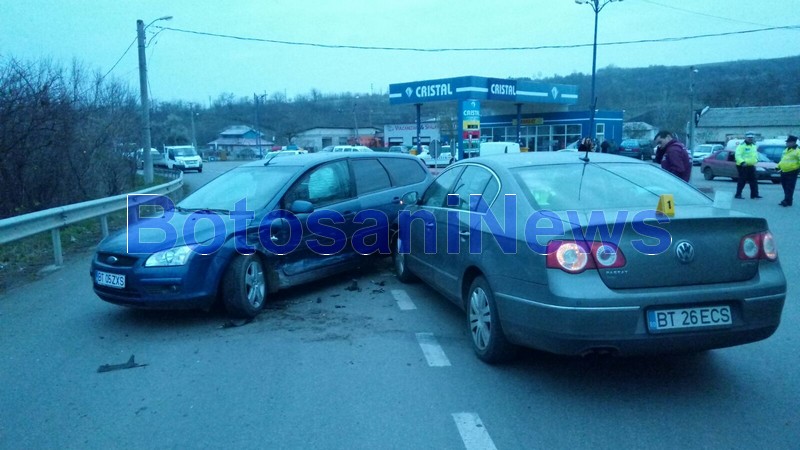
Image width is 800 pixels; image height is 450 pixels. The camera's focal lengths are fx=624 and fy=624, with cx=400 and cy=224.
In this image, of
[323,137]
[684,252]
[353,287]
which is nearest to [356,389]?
[684,252]

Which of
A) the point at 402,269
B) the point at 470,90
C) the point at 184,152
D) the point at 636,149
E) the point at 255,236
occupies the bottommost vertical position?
the point at 636,149

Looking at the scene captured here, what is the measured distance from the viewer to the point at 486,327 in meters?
4.72

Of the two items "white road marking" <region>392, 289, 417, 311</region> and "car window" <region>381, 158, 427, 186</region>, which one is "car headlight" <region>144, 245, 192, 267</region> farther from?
"car window" <region>381, 158, 427, 186</region>

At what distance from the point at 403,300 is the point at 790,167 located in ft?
42.4

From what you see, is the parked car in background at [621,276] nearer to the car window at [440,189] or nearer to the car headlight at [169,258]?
the car window at [440,189]

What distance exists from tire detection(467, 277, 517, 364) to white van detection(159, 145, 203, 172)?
141 feet

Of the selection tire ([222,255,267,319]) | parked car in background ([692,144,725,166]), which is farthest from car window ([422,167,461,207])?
parked car in background ([692,144,725,166])

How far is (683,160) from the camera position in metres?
9.50

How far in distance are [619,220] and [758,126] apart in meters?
75.1

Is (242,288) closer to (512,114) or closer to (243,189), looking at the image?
(243,189)

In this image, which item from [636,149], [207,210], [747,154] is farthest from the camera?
[636,149]

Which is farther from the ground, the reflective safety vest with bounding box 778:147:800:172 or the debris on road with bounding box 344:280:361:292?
→ the reflective safety vest with bounding box 778:147:800:172

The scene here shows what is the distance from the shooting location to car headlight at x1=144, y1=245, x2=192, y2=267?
5.75 meters

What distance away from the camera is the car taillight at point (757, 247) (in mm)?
4039
